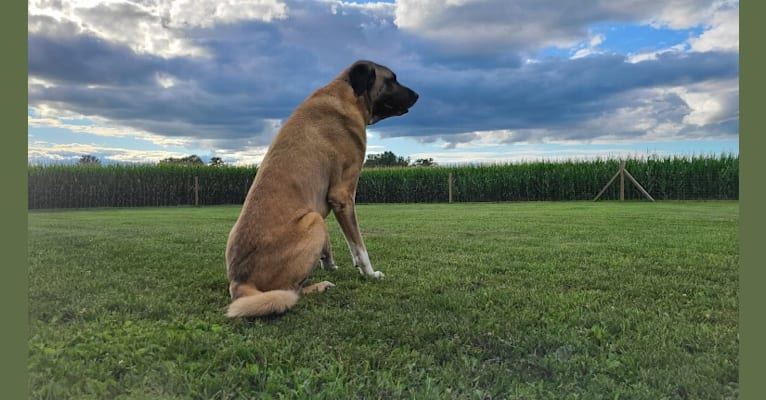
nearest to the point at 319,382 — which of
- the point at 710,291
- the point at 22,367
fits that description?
the point at 22,367

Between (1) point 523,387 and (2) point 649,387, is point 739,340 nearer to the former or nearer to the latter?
(2) point 649,387

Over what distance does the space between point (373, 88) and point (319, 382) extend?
293cm

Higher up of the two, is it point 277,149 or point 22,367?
point 277,149

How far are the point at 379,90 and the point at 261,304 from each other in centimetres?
236

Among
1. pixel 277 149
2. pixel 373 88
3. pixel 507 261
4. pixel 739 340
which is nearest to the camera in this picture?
pixel 739 340

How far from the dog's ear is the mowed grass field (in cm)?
162

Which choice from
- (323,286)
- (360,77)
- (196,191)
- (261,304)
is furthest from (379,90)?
(196,191)

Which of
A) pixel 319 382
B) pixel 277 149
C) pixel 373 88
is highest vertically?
pixel 373 88

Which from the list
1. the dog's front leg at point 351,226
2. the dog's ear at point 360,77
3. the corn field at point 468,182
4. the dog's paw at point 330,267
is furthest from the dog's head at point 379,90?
the corn field at point 468,182

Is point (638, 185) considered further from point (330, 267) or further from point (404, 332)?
point (404, 332)

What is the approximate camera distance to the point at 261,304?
264 cm

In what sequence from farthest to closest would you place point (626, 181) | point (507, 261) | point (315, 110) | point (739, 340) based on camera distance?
point (626, 181) < point (507, 261) < point (315, 110) < point (739, 340)

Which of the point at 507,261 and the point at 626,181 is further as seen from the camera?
the point at 626,181

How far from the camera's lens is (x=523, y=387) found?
68.8 inches
